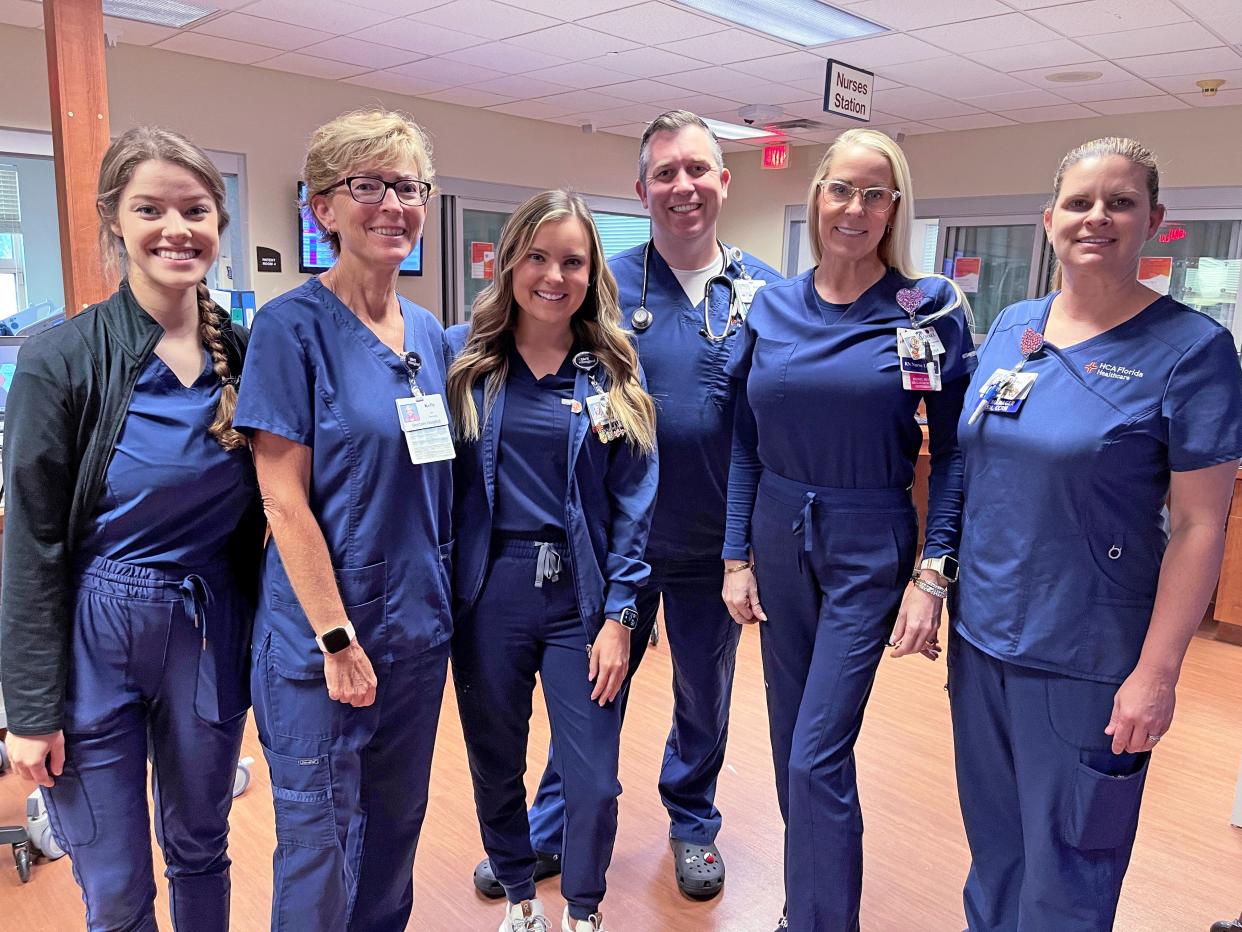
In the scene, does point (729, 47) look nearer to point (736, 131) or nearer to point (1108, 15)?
point (1108, 15)

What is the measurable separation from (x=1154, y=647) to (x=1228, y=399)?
0.41 m

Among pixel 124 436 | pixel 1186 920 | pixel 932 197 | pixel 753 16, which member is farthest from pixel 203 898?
pixel 932 197

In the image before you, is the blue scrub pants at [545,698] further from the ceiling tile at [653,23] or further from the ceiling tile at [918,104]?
the ceiling tile at [918,104]

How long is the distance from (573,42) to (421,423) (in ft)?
12.9

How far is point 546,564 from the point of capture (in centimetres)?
180

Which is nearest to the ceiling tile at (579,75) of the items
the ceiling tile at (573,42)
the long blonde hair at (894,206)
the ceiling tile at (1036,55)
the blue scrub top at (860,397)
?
the ceiling tile at (573,42)

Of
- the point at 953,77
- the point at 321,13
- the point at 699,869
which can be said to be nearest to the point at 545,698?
the point at 699,869

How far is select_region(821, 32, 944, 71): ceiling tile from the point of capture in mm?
4723

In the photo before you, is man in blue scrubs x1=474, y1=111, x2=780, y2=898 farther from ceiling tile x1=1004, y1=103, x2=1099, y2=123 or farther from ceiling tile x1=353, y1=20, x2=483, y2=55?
ceiling tile x1=1004, y1=103, x2=1099, y2=123

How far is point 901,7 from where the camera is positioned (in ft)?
13.7

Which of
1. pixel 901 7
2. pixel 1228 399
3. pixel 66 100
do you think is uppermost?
pixel 901 7

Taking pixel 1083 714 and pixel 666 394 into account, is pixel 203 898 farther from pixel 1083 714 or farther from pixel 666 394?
pixel 1083 714

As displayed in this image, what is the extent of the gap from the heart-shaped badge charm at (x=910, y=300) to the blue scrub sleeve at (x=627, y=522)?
58 cm

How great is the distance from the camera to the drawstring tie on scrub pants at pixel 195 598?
60.3 inches
